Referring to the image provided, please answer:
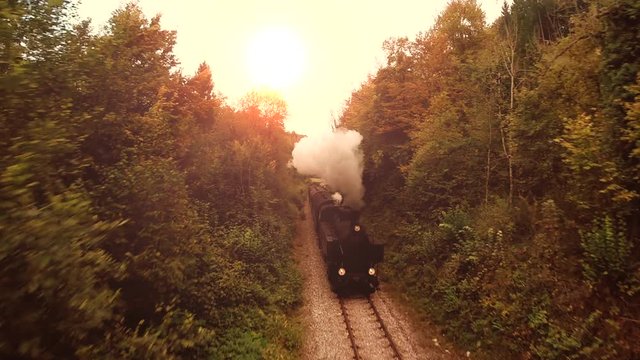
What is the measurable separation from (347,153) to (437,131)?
5.69m

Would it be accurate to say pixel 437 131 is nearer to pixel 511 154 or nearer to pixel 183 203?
pixel 511 154

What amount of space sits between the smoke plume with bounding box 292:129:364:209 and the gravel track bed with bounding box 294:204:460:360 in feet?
19.6

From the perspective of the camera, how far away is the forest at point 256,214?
587 centimetres

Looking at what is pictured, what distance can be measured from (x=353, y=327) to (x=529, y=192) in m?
8.63

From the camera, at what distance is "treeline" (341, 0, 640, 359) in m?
9.06

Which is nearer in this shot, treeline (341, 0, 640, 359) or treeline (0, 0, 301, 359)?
treeline (0, 0, 301, 359)

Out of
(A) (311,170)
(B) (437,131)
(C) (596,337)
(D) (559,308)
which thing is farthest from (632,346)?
(A) (311,170)

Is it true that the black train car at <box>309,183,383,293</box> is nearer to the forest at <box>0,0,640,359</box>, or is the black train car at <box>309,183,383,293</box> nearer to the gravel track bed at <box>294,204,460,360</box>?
the gravel track bed at <box>294,204,460,360</box>

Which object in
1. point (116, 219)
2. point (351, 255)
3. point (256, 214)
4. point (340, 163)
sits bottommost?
point (351, 255)

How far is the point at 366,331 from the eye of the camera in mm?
13602

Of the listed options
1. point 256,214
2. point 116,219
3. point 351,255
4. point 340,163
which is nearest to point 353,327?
point 351,255

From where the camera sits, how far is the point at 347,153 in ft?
74.7

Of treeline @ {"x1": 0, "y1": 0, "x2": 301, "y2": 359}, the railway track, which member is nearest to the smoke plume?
treeline @ {"x1": 0, "y1": 0, "x2": 301, "y2": 359}

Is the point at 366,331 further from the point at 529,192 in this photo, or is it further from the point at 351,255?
the point at 529,192
